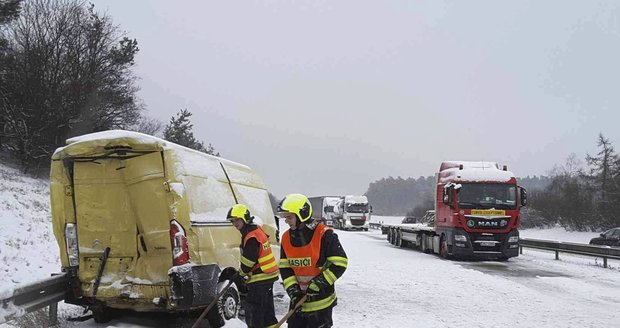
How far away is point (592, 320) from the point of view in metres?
8.42

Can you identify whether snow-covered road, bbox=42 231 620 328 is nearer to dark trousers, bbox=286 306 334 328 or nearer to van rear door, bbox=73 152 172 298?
van rear door, bbox=73 152 172 298

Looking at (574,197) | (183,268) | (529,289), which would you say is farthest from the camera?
(574,197)

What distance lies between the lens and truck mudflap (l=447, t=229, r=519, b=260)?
687 inches

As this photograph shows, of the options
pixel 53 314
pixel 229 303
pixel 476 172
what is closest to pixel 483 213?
pixel 476 172

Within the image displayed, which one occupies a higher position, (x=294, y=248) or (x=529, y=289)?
(x=294, y=248)

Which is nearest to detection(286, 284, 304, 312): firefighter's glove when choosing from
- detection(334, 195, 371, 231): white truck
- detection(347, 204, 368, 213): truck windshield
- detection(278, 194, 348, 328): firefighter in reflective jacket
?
detection(278, 194, 348, 328): firefighter in reflective jacket

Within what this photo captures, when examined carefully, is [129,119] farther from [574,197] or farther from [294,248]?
[574,197]

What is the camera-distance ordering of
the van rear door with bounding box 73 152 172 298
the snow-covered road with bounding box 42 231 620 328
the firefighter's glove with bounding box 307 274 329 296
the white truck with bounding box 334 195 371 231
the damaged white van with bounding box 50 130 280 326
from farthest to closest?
the white truck with bounding box 334 195 371 231 → the snow-covered road with bounding box 42 231 620 328 → the van rear door with bounding box 73 152 172 298 → the damaged white van with bounding box 50 130 280 326 → the firefighter's glove with bounding box 307 274 329 296

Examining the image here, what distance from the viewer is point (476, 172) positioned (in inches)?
721

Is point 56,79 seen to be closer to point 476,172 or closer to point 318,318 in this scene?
point 476,172

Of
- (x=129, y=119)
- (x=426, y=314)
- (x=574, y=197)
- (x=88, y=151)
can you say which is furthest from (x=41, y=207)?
(x=574, y=197)

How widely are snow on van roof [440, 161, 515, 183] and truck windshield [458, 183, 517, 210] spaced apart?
26 centimetres

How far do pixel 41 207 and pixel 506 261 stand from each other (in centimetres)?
1669

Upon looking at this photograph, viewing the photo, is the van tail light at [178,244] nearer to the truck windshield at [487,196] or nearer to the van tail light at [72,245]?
the van tail light at [72,245]
